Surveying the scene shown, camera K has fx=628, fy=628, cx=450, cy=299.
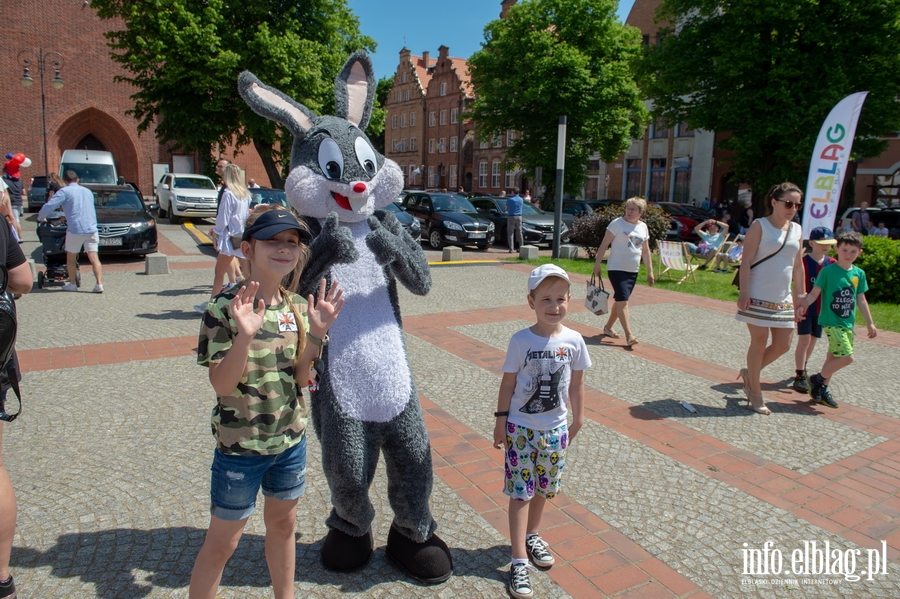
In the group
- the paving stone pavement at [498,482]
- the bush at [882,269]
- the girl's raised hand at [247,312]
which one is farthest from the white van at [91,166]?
the girl's raised hand at [247,312]

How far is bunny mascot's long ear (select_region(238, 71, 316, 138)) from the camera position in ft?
10.2

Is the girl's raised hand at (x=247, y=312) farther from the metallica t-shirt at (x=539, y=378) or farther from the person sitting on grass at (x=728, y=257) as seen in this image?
the person sitting on grass at (x=728, y=257)

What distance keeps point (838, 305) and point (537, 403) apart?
3850 mm

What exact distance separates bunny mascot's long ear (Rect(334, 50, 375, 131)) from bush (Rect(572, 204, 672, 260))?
35.5 feet

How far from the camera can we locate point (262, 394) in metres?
2.29

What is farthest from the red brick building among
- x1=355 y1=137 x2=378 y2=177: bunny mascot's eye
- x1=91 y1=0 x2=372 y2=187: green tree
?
x1=355 y1=137 x2=378 y2=177: bunny mascot's eye

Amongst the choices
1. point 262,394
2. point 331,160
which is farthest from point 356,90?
point 262,394

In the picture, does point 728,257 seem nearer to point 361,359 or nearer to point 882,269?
point 882,269

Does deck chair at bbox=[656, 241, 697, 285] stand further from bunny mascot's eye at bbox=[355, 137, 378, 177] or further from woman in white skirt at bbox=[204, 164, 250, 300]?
bunny mascot's eye at bbox=[355, 137, 378, 177]

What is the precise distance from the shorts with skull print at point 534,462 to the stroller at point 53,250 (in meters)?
9.30

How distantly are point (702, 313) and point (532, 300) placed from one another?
7.28 m

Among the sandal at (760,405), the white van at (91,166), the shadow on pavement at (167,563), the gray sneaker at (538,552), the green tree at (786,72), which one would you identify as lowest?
the shadow on pavement at (167,563)

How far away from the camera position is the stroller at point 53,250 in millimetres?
9898

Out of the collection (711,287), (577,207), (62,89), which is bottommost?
(711,287)
